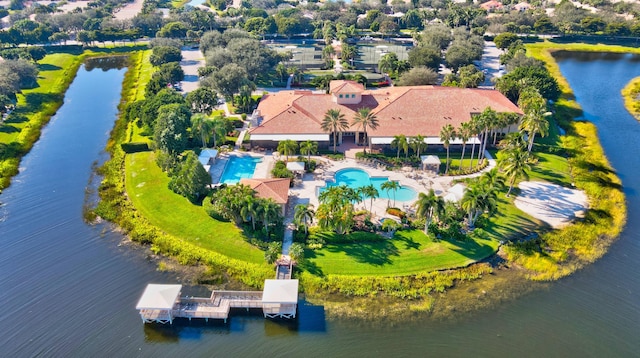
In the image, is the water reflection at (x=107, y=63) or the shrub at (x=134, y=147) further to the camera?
the water reflection at (x=107, y=63)

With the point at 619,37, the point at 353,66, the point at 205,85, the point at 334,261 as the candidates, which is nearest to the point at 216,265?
the point at 334,261

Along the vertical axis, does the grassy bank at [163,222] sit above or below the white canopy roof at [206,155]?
below

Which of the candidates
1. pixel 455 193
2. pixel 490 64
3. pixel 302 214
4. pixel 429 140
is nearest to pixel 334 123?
pixel 429 140

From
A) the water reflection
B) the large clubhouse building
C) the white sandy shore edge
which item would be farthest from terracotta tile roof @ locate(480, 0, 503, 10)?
the white sandy shore edge

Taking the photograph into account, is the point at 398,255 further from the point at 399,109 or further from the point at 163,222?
the point at 399,109

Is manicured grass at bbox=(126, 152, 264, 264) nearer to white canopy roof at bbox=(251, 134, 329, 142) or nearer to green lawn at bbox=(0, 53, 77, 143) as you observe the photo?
white canopy roof at bbox=(251, 134, 329, 142)

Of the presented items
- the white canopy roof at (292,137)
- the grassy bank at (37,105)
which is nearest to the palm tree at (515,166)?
the white canopy roof at (292,137)

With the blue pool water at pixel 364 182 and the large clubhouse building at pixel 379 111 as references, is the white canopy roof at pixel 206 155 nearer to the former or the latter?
the large clubhouse building at pixel 379 111
